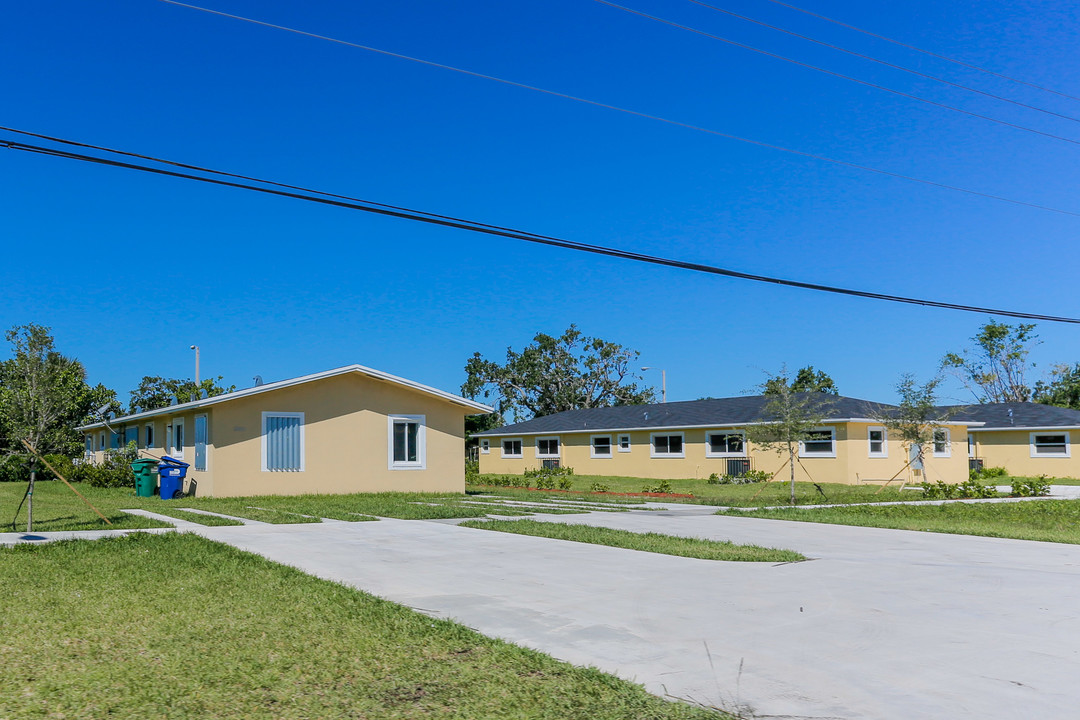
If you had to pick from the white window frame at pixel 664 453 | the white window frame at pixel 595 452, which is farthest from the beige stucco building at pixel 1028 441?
the white window frame at pixel 595 452

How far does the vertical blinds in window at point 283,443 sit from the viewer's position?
2453 centimetres

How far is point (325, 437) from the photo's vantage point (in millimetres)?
25375

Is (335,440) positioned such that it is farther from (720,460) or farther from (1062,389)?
(1062,389)

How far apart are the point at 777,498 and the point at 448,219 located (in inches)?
619

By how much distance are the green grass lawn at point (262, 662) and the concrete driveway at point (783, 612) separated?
54 cm

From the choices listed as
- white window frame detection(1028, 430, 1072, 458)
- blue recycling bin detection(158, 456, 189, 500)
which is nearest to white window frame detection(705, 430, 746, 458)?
white window frame detection(1028, 430, 1072, 458)

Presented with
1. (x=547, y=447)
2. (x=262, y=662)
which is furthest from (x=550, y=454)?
(x=262, y=662)

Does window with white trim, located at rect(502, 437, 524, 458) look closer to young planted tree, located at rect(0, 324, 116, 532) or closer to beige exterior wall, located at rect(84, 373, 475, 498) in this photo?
beige exterior wall, located at rect(84, 373, 475, 498)

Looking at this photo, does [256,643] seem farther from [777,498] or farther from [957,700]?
[777,498]

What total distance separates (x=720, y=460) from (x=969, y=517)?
1775 centimetres

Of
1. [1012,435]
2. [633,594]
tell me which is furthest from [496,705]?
[1012,435]

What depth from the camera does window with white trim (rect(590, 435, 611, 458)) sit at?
1630 inches

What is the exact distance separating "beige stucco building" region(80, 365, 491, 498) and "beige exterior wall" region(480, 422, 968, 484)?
1033 centimetres

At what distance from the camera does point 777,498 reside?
24344 millimetres
